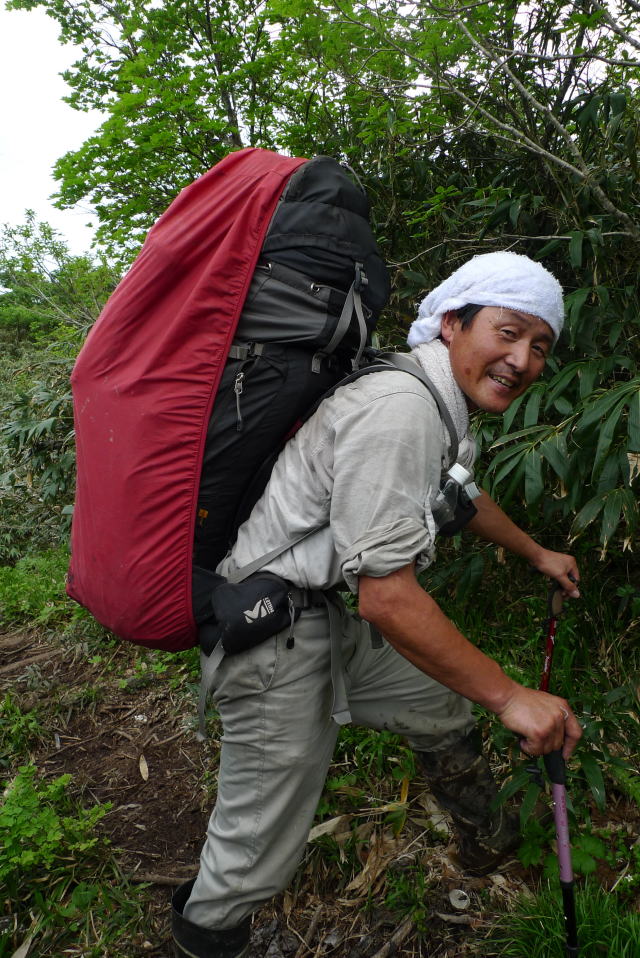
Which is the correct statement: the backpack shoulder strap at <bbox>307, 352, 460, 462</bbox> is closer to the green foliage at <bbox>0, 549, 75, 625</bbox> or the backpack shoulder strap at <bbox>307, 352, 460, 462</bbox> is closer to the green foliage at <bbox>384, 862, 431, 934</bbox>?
the green foliage at <bbox>384, 862, 431, 934</bbox>

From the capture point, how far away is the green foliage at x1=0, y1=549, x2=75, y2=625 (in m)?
5.23

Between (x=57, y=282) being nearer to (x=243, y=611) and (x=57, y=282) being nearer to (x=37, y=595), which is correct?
(x=37, y=595)

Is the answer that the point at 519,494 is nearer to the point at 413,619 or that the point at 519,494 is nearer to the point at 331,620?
the point at 331,620

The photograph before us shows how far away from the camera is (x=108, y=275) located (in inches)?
287

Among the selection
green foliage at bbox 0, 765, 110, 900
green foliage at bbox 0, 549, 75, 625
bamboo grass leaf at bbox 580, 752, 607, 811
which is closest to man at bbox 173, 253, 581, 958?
bamboo grass leaf at bbox 580, 752, 607, 811

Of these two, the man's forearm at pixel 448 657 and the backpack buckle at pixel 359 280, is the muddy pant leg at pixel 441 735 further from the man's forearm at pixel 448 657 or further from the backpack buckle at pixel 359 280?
the backpack buckle at pixel 359 280

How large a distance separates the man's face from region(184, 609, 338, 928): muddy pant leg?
793mm

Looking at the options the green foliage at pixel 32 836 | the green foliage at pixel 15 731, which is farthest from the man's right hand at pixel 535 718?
the green foliage at pixel 15 731

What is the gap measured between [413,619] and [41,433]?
161 inches

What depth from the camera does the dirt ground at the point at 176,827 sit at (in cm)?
234

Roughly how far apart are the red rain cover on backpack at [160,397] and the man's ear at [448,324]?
60 cm

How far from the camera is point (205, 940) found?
189 cm

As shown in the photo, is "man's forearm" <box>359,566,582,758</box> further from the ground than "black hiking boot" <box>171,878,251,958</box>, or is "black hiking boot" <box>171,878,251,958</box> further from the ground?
"man's forearm" <box>359,566,582,758</box>

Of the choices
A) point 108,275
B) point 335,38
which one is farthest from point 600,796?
point 108,275
